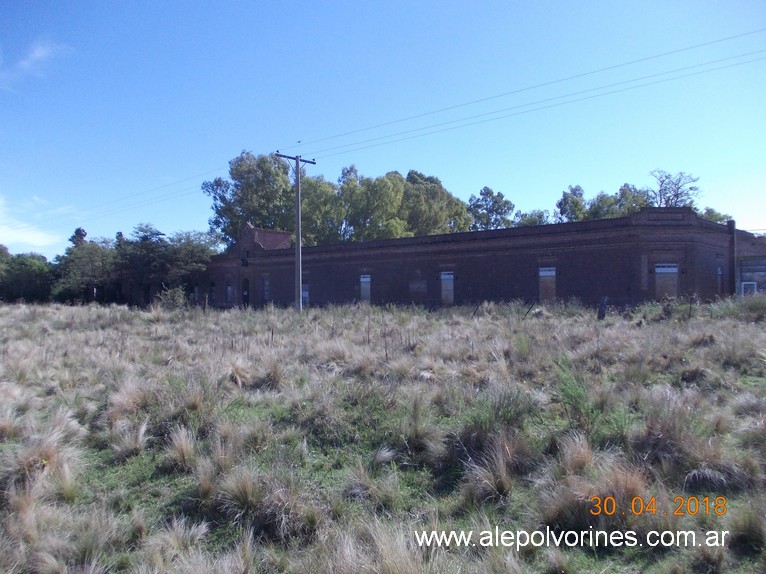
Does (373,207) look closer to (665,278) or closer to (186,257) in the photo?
(186,257)

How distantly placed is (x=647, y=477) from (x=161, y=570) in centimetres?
437

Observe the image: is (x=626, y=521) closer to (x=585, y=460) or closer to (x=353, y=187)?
(x=585, y=460)

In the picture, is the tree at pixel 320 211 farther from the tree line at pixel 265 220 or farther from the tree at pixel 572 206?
the tree at pixel 572 206

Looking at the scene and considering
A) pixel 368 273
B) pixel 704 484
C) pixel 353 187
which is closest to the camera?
pixel 704 484

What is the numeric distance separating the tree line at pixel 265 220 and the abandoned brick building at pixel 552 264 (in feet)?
36.7

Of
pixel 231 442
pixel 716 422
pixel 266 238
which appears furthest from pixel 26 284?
pixel 716 422

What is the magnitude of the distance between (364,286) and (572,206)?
30246mm

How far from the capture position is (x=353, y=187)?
59812 millimetres

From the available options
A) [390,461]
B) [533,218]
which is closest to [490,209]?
[533,218]

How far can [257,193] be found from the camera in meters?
65.4

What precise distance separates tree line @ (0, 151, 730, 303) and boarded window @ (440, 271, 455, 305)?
52.5ft

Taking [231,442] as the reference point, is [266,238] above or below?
above

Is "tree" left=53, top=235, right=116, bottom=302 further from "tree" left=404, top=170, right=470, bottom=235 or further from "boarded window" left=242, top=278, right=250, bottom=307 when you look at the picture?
"tree" left=404, top=170, right=470, bottom=235

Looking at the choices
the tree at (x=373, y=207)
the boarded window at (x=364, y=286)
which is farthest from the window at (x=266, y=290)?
the tree at (x=373, y=207)
